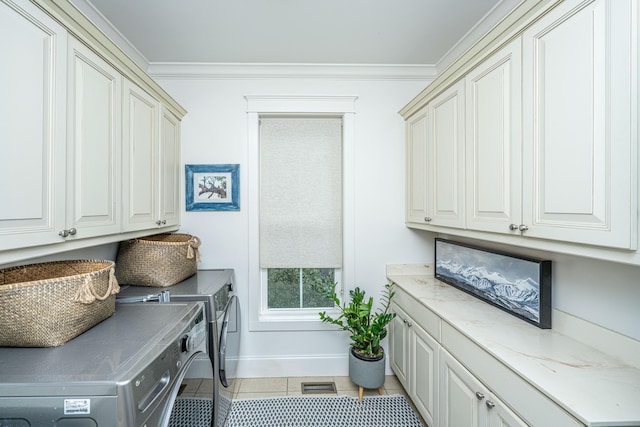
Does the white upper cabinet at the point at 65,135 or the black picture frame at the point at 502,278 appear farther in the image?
the black picture frame at the point at 502,278

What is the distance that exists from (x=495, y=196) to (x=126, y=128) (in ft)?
6.51

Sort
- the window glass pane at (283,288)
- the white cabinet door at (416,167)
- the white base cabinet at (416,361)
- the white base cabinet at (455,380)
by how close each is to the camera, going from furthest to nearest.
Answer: the window glass pane at (283,288) < the white cabinet door at (416,167) < the white base cabinet at (416,361) < the white base cabinet at (455,380)

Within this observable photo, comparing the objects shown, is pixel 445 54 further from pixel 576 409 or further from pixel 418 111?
pixel 576 409

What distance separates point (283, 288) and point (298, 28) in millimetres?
2033

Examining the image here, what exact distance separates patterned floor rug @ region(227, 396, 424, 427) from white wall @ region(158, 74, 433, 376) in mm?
338

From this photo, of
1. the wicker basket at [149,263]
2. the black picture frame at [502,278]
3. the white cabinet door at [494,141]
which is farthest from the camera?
the wicker basket at [149,263]

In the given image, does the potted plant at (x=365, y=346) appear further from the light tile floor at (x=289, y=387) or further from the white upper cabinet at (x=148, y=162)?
the white upper cabinet at (x=148, y=162)

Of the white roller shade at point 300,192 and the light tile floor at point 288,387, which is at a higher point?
the white roller shade at point 300,192

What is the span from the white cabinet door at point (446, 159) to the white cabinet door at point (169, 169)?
1.88 meters

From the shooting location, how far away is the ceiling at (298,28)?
5.61 ft

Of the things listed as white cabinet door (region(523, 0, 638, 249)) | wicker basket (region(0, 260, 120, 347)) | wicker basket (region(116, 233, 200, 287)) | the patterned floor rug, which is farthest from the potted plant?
wicker basket (region(0, 260, 120, 347))

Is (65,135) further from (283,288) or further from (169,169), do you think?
(283,288)

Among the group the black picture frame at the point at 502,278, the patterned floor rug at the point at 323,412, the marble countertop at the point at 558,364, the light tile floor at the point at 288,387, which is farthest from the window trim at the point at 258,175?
the marble countertop at the point at 558,364

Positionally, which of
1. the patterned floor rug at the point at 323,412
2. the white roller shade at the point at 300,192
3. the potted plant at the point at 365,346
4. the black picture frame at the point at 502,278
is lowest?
the patterned floor rug at the point at 323,412
